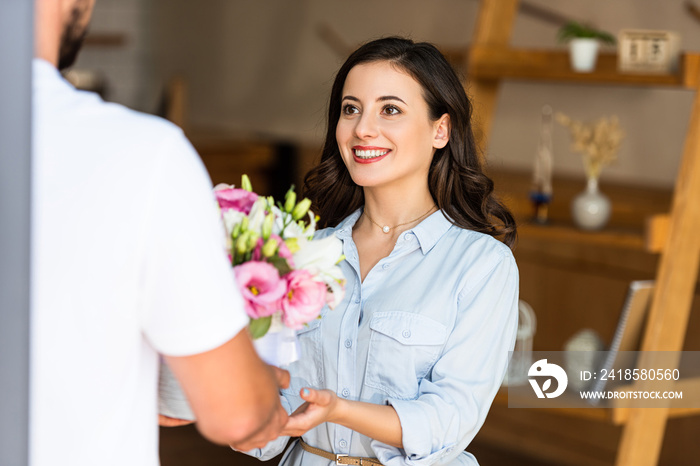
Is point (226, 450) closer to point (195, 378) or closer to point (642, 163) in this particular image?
point (642, 163)

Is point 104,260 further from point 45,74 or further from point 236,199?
point 236,199

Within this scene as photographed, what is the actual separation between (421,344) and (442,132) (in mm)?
496

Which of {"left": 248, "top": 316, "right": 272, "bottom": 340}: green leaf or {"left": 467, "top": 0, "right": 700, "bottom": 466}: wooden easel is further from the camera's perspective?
{"left": 467, "top": 0, "right": 700, "bottom": 466}: wooden easel

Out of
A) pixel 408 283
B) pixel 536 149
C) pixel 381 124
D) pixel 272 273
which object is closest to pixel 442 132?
pixel 381 124

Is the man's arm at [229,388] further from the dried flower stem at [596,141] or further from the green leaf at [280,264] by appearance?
the dried flower stem at [596,141]

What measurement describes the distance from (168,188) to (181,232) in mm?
48

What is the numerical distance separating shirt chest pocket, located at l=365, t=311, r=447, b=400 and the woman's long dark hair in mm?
282

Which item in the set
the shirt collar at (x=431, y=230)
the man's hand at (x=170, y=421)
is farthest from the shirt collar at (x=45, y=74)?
the shirt collar at (x=431, y=230)

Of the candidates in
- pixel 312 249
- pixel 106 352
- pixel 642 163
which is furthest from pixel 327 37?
pixel 106 352

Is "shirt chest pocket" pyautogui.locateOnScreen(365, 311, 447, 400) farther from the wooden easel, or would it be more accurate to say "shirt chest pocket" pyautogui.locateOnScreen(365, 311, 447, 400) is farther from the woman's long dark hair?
the wooden easel

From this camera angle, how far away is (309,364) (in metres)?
1.70

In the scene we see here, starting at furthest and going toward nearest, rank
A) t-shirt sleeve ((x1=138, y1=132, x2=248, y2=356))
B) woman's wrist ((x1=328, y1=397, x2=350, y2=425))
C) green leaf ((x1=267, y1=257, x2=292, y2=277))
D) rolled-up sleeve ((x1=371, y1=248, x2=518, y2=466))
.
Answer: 1. rolled-up sleeve ((x1=371, y1=248, x2=518, y2=466))
2. woman's wrist ((x1=328, y1=397, x2=350, y2=425))
3. green leaf ((x1=267, y1=257, x2=292, y2=277))
4. t-shirt sleeve ((x1=138, y1=132, x2=248, y2=356))

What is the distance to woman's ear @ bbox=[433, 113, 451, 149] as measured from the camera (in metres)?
1.83

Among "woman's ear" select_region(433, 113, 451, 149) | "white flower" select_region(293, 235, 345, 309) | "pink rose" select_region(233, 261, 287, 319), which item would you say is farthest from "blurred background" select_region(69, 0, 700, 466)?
"pink rose" select_region(233, 261, 287, 319)
